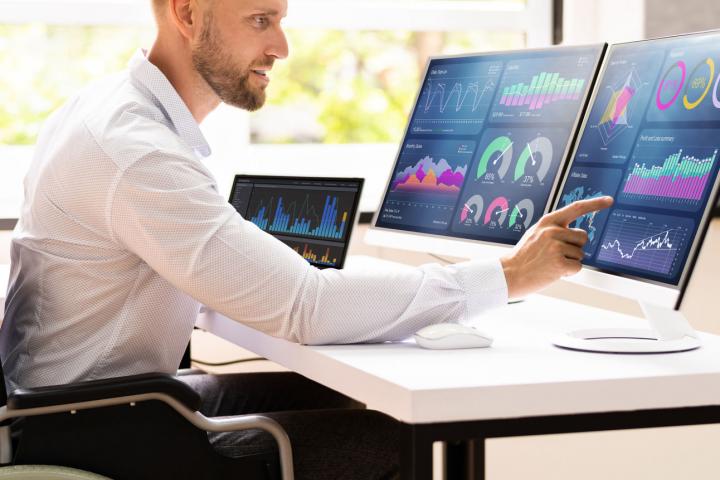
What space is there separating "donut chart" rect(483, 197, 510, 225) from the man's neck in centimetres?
A: 50

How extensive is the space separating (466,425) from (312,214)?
79cm

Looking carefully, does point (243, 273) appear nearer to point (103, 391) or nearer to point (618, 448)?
point (103, 391)

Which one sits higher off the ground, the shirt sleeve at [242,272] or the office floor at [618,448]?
the shirt sleeve at [242,272]

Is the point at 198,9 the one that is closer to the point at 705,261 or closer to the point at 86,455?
the point at 86,455

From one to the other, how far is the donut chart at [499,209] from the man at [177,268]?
260 millimetres

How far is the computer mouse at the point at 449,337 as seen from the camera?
1.45m

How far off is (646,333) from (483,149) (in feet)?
1.62

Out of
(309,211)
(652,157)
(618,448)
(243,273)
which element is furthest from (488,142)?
(618,448)

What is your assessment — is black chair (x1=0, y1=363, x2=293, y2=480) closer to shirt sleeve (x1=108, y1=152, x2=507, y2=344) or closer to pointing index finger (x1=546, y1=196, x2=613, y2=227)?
shirt sleeve (x1=108, y1=152, x2=507, y2=344)

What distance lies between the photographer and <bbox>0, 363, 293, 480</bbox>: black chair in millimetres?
1379

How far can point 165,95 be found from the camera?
5.53ft

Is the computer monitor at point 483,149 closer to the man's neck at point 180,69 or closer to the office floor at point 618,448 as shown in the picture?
the man's neck at point 180,69

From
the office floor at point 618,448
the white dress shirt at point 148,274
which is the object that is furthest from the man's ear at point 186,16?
the office floor at point 618,448

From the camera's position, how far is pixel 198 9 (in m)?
1.71
